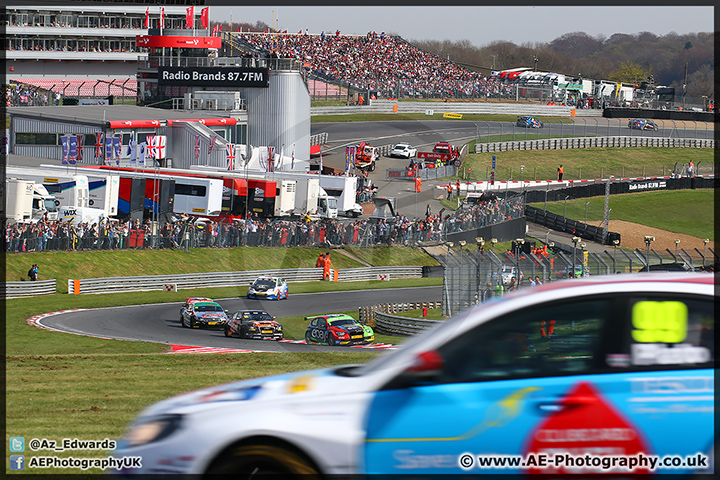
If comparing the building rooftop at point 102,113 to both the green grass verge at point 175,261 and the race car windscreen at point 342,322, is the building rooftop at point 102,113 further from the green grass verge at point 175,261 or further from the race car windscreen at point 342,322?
the race car windscreen at point 342,322

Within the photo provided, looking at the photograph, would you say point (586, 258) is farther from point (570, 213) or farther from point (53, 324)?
point (570, 213)

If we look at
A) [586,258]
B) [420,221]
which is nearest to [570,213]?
[420,221]

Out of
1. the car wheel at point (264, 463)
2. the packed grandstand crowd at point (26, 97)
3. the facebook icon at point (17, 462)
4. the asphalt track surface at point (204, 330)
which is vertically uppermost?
the packed grandstand crowd at point (26, 97)

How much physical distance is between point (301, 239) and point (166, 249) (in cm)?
653

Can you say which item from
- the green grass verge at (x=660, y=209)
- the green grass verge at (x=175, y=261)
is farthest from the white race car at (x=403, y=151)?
the green grass verge at (x=175, y=261)

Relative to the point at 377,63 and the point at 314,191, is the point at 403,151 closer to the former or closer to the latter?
the point at 377,63

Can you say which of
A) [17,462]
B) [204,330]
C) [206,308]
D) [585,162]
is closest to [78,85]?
[585,162]

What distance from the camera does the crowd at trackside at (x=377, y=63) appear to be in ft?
274

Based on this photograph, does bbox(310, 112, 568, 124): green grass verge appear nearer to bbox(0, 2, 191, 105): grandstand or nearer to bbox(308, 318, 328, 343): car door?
bbox(0, 2, 191, 105): grandstand

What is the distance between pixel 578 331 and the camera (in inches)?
184

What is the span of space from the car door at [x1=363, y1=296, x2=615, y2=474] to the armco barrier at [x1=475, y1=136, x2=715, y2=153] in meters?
65.6

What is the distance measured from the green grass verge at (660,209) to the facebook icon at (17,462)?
4888 cm

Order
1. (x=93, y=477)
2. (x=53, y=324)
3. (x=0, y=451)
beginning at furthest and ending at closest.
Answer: (x=53, y=324) → (x=0, y=451) → (x=93, y=477)

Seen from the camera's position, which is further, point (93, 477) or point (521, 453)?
point (93, 477)
